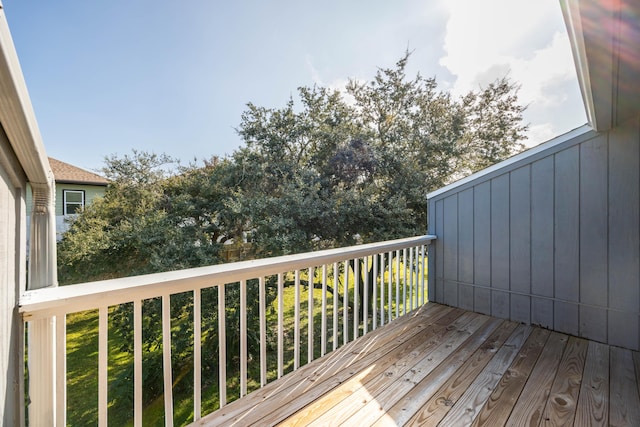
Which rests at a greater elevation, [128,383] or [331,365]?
[331,365]

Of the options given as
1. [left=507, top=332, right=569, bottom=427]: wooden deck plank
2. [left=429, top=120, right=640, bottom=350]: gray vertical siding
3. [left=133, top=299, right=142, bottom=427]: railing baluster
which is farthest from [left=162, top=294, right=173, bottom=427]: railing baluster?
[left=429, top=120, right=640, bottom=350]: gray vertical siding

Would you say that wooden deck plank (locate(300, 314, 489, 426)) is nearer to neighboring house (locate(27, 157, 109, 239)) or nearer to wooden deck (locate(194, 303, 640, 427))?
wooden deck (locate(194, 303, 640, 427))

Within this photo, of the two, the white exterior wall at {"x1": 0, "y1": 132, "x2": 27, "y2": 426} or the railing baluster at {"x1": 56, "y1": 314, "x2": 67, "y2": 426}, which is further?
the railing baluster at {"x1": 56, "y1": 314, "x2": 67, "y2": 426}

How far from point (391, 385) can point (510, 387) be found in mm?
747

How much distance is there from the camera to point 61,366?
110 cm

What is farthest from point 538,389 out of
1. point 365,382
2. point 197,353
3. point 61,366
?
point 61,366

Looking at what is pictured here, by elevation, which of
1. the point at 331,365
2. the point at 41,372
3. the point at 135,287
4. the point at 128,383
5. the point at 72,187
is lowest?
the point at 128,383

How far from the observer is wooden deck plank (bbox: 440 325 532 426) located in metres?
1.50

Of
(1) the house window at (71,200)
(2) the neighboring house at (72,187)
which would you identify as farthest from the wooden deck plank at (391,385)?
(1) the house window at (71,200)

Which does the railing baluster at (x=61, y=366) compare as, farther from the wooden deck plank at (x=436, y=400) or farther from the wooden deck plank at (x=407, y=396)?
the wooden deck plank at (x=436, y=400)

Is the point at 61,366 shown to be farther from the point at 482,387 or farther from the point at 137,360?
the point at 482,387

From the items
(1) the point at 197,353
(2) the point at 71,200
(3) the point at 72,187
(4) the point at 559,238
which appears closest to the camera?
(1) the point at 197,353

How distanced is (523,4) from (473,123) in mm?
5448

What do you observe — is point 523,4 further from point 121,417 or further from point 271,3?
point 121,417
